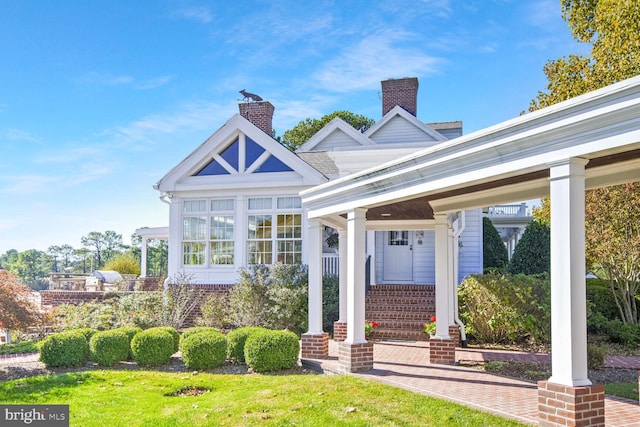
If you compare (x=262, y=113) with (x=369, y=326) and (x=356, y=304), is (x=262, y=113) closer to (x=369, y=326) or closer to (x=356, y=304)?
(x=369, y=326)

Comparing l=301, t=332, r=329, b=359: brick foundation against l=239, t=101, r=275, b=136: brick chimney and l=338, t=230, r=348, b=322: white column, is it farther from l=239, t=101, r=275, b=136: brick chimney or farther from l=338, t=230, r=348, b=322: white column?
l=239, t=101, r=275, b=136: brick chimney

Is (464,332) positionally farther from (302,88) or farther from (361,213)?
(302,88)

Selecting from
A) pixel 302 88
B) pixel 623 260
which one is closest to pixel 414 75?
pixel 302 88

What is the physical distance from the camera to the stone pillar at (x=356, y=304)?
895 cm

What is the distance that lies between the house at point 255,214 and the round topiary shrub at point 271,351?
21.3 feet

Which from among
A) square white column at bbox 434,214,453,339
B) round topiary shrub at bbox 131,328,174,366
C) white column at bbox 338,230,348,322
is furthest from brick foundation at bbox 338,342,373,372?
round topiary shrub at bbox 131,328,174,366

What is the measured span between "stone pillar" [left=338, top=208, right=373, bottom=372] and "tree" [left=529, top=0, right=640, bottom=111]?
5.47 m

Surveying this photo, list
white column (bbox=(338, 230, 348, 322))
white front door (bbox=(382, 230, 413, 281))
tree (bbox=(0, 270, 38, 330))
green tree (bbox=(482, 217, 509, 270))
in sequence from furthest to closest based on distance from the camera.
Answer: green tree (bbox=(482, 217, 509, 270)), white front door (bbox=(382, 230, 413, 281)), white column (bbox=(338, 230, 348, 322)), tree (bbox=(0, 270, 38, 330))

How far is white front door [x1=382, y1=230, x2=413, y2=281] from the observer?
1791 centimetres

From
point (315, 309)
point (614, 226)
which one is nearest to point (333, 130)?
point (614, 226)

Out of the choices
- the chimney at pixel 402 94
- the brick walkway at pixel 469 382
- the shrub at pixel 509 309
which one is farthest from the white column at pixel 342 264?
the chimney at pixel 402 94

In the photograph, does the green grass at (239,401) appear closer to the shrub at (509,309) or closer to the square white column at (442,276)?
the square white column at (442,276)

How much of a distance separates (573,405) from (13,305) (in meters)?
10.8

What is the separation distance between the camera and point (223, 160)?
56.2 ft
